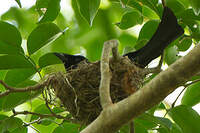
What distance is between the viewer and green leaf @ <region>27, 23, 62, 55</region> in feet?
4.69

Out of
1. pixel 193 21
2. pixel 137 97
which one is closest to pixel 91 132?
pixel 137 97

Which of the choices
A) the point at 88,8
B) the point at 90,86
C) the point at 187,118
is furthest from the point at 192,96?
the point at 88,8

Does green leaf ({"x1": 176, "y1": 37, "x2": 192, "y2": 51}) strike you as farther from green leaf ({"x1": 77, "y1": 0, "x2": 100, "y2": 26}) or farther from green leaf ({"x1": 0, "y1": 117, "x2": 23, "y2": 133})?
green leaf ({"x1": 0, "y1": 117, "x2": 23, "y2": 133})

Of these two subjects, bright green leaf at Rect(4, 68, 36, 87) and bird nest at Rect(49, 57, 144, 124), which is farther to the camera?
bright green leaf at Rect(4, 68, 36, 87)

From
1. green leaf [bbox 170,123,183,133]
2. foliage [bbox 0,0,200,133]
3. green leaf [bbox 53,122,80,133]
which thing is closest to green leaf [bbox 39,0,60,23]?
foliage [bbox 0,0,200,133]

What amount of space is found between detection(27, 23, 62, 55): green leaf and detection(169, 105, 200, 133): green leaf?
0.64 metres

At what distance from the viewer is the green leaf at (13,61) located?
140cm

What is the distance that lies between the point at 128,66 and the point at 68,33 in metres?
0.73

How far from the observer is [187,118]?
142 cm

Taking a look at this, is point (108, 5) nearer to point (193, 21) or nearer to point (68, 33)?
point (68, 33)

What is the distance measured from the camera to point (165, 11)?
4.15ft

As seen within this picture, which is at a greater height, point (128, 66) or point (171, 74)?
point (171, 74)

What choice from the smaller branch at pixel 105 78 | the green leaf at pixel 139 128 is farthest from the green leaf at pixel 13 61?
the green leaf at pixel 139 128

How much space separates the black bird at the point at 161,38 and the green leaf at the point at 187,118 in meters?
0.26
